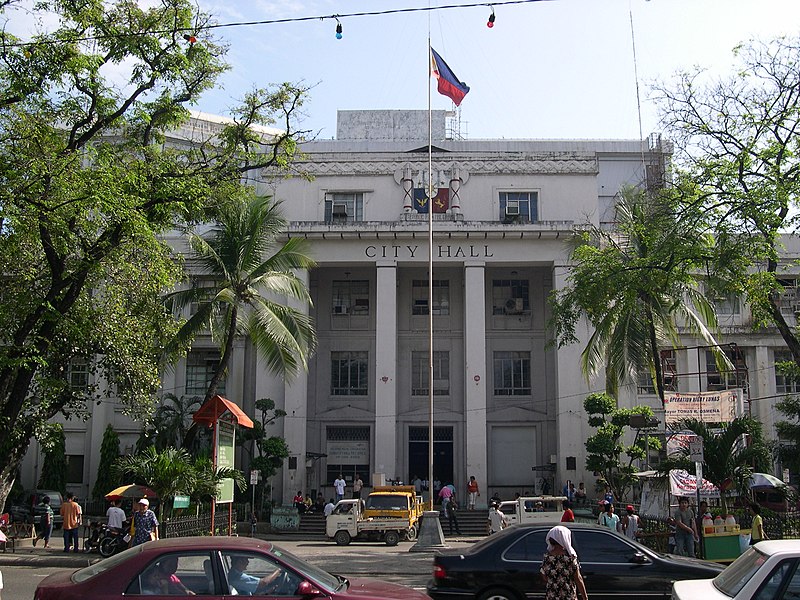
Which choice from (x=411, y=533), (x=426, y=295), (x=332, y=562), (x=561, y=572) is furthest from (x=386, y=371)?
(x=561, y=572)

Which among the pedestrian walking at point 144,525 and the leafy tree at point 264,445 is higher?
the leafy tree at point 264,445

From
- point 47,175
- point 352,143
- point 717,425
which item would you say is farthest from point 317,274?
point 47,175

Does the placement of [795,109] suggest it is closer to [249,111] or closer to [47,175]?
[249,111]

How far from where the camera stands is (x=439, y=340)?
3856cm

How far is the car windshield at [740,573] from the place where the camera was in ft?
24.4

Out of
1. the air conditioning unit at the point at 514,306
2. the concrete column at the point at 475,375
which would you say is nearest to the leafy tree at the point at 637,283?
the concrete column at the point at 475,375

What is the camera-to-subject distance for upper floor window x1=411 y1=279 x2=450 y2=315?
128 feet

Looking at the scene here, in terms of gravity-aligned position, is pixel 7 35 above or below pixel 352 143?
below

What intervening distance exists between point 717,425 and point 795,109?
879 centimetres

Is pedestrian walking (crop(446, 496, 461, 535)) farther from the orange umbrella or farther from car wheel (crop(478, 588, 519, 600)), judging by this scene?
car wheel (crop(478, 588, 519, 600))

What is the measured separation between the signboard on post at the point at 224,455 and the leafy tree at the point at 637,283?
984 centimetres

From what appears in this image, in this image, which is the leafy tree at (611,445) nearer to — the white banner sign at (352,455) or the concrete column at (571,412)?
the concrete column at (571,412)

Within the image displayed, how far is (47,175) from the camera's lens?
15891 millimetres

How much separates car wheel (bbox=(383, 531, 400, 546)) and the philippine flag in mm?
14954
